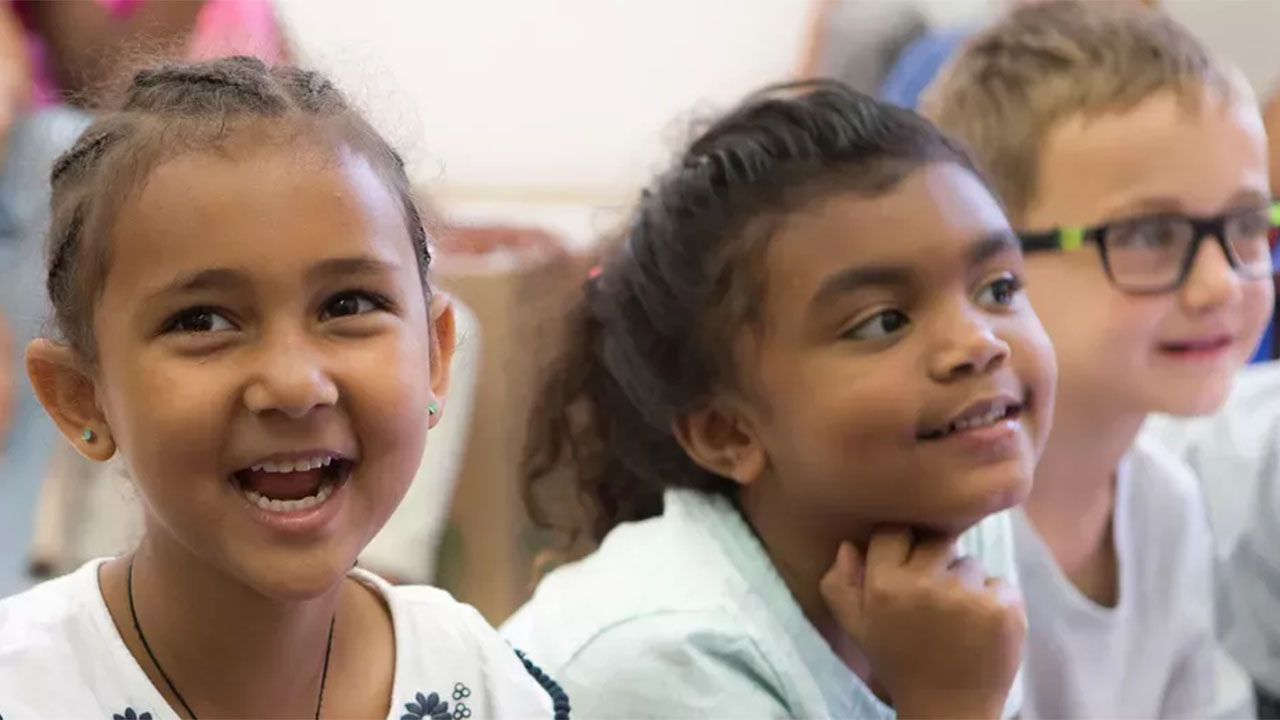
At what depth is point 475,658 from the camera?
895 mm

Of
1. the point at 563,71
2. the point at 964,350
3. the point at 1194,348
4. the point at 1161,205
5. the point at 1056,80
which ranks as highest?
the point at 563,71

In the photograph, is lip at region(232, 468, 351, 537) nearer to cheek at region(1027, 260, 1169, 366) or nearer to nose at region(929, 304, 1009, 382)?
nose at region(929, 304, 1009, 382)

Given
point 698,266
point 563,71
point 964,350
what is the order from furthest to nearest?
point 563,71 < point 698,266 < point 964,350

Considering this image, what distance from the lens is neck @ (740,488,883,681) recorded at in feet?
3.61

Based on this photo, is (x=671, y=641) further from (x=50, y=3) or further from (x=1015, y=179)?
(x=50, y=3)

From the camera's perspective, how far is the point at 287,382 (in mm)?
681

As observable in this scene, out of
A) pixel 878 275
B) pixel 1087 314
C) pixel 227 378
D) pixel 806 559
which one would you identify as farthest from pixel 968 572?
pixel 227 378

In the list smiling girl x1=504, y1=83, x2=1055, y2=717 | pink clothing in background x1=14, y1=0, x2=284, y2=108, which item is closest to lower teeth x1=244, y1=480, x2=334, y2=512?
smiling girl x1=504, y1=83, x2=1055, y2=717

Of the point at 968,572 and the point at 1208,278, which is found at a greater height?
the point at 1208,278

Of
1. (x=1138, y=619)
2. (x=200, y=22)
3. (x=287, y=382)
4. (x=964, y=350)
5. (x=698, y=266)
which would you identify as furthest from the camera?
(x=200, y=22)

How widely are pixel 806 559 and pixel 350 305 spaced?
514 mm

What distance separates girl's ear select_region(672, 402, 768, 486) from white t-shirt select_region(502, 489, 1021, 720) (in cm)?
5

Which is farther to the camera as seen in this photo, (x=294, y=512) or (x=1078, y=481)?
(x=1078, y=481)

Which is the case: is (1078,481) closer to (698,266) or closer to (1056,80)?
(1056,80)
